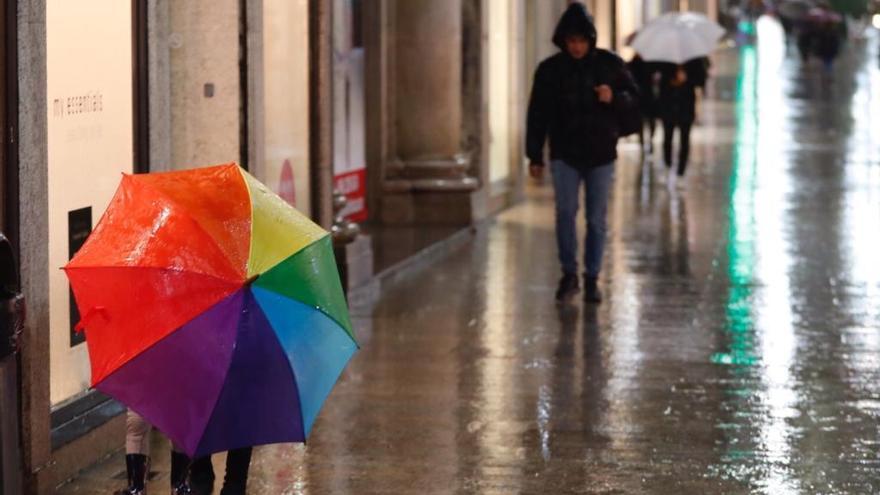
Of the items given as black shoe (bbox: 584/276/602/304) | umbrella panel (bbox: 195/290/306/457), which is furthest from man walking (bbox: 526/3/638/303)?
umbrella panel (bbox: 195/290/306/457)

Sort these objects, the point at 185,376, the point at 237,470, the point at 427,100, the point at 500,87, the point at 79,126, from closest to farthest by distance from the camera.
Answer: the point at 185,376 < the point at 237,470 < the point at 79,126 < the point at 427,100 < the point at 500,87

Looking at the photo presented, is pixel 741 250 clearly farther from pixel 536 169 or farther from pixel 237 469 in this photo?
pixel 237 469

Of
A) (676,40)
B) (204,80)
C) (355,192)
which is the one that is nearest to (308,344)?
(204,80)

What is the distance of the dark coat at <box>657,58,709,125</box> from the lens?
1975 centimetres

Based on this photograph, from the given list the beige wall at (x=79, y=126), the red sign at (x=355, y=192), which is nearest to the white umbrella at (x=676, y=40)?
the red sign at (x=355, y=192)

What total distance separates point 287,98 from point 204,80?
4.88 feet

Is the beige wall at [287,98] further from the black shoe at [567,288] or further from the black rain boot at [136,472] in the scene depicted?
the black rain boot at [136,472]

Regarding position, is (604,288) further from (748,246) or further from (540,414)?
(540,414)

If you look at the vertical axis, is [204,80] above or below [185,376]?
above

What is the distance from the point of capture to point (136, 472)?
5.59 metres

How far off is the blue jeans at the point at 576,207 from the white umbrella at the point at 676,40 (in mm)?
9157

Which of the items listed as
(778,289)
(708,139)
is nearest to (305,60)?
(778,289)

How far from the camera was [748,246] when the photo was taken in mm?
13914

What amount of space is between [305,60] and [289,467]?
3496mm
